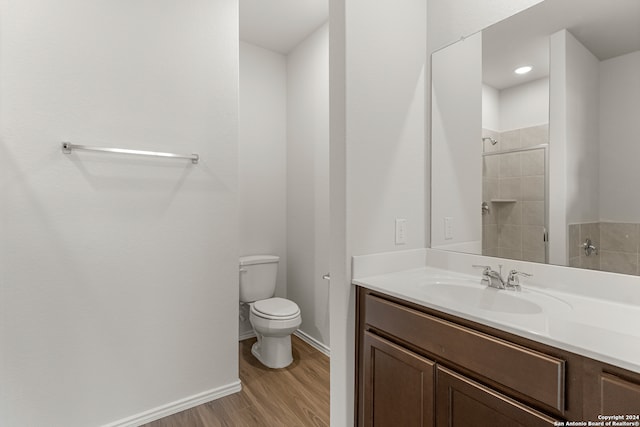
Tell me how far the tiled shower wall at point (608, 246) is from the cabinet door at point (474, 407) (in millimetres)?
605

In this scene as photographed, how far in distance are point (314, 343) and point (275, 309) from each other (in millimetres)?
651

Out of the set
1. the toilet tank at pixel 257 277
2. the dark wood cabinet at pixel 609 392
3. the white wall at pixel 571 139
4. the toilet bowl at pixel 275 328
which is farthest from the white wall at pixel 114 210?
the dark wood cabinet at pixel 609 392

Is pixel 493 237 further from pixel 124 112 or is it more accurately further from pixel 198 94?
pixel 124 112

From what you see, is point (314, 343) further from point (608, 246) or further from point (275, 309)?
point (608, 246)

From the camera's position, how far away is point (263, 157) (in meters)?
3.04

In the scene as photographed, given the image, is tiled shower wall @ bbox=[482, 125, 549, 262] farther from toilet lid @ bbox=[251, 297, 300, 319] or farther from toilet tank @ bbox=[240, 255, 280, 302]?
toilet tank @ bbox=[240, 255, 280, 302]

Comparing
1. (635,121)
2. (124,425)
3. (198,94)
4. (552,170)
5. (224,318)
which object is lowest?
(124,425)

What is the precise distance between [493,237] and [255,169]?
2168 mm

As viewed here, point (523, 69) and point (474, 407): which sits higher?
point (523, 69)

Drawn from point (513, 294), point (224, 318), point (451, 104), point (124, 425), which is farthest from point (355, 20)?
point (124, 425)

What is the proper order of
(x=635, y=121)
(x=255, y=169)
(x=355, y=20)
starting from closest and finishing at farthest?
(x=635, y=121), (x=355, y=20), (x=255, y=169)

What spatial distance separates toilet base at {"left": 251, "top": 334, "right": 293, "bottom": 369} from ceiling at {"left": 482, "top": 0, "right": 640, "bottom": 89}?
214 cm

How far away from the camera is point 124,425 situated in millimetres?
1718

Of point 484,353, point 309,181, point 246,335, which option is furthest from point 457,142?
point 246,335
